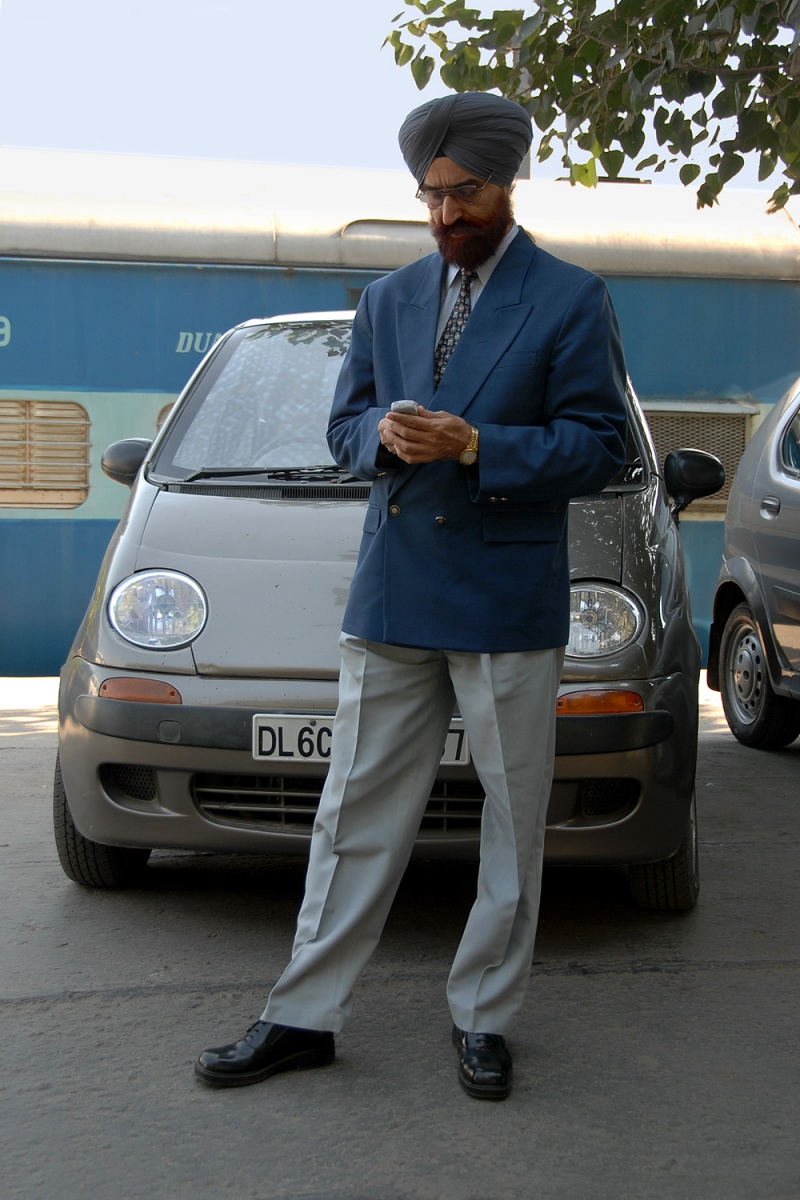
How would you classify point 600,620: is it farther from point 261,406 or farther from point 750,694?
point 750,694

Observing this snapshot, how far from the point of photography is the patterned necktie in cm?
298

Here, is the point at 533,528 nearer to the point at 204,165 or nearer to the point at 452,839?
the point at 452,839

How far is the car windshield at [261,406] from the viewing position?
454cm

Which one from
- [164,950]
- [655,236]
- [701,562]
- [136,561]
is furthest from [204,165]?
[164,950]

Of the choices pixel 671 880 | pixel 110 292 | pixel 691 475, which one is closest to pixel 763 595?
pixel 691 475

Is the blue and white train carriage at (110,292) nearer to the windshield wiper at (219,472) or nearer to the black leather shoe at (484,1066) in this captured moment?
the windshield wiper at (219,472)

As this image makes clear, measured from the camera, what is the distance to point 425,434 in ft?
8.96

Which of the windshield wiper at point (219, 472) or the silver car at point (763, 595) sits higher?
the windshield wiper at point (219, 472)

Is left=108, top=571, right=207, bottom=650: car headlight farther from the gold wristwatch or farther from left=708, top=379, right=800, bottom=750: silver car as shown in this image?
left=708, top=379, right=800, bottom=750: silver car

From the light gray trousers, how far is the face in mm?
782

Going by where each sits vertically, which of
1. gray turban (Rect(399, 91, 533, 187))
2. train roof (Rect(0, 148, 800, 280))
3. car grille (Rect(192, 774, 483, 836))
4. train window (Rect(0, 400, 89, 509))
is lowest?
car grille (Rect(192, 774, 483, 836))

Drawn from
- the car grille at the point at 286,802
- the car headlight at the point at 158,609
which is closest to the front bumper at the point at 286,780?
the car grille at the point at 286,802

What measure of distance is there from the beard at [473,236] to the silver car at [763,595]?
3.99 metres

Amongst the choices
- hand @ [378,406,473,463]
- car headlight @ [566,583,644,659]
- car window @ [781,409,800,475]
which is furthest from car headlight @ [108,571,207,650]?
car window @ [781,409,800,475]
